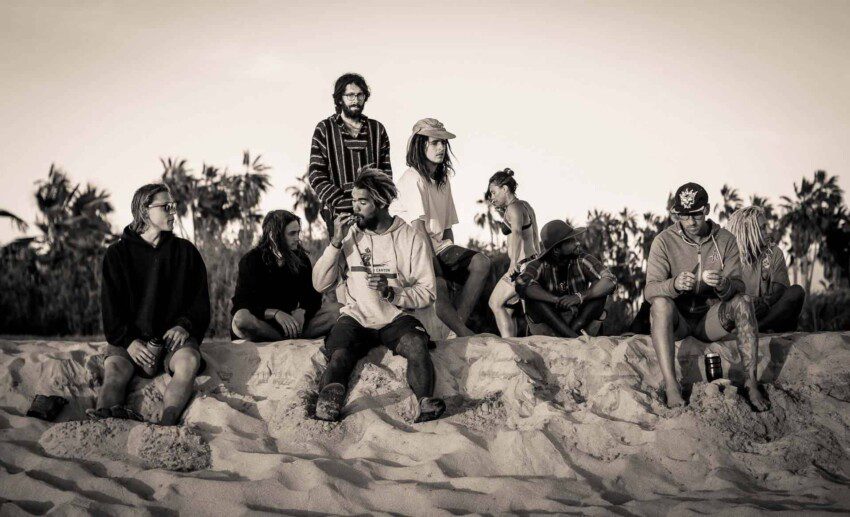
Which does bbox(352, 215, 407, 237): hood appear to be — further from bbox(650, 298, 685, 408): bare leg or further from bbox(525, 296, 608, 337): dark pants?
bbox(650, 298, 685, 408): bare leg

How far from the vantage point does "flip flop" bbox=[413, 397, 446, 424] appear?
16.4 feet

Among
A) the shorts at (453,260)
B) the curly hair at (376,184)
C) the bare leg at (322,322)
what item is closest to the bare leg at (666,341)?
the shorts at (453,260)

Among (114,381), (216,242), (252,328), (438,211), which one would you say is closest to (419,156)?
(438,211)

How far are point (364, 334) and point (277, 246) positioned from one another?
1.30 m

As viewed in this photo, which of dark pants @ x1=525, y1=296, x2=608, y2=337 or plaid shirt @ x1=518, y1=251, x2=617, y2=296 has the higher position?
plaid shirt @ x1=518, y1=251, x2=617, y2=296

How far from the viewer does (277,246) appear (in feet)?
20.9

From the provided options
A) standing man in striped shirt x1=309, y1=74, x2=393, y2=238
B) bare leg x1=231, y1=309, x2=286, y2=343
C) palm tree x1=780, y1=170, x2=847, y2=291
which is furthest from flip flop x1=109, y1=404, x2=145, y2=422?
palm tree x1=780, y1=170, x2=847, y2=291

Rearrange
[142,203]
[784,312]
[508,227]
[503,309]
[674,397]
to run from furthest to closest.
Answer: [508,227] → [503,309] → [784,312] → [142,203] → [674,397]

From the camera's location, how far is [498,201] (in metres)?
6.77

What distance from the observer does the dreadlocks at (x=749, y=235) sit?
627cm

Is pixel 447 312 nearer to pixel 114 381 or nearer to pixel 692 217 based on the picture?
pixel 692 217

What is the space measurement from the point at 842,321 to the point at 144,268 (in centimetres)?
1983

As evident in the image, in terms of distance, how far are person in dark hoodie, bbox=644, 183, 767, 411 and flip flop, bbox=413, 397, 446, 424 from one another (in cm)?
144

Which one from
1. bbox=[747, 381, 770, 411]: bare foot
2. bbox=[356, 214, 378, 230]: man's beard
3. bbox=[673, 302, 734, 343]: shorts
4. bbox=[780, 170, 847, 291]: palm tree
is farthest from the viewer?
bbox=[780, 170, 847, 291]: palm tree
